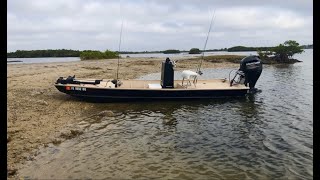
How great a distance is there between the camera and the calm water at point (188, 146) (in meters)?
8.73

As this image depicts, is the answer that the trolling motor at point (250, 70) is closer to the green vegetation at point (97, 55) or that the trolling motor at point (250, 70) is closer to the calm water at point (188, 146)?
the calm water at point (188, 146)

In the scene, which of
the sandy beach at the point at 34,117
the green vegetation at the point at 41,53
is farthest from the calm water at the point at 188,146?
the green vegetation at the point at 41,53

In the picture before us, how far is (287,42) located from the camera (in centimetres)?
5534

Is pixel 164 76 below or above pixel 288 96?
above

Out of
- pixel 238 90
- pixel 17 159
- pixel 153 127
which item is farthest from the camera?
pixel 238 90

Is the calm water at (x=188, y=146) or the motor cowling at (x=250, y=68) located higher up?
the motor cowling at (x=250, y=68)

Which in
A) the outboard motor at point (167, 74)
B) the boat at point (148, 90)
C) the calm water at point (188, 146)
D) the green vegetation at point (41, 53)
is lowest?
the calm water at point (188, 146)

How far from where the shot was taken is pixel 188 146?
10.9m

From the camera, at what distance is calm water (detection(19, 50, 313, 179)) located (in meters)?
8.73

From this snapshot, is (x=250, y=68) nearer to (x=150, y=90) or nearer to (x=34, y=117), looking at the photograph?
(x=150, y=90)

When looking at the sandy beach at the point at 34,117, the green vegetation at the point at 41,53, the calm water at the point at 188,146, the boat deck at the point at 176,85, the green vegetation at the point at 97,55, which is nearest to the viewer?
the calm water at the point at 188,146
